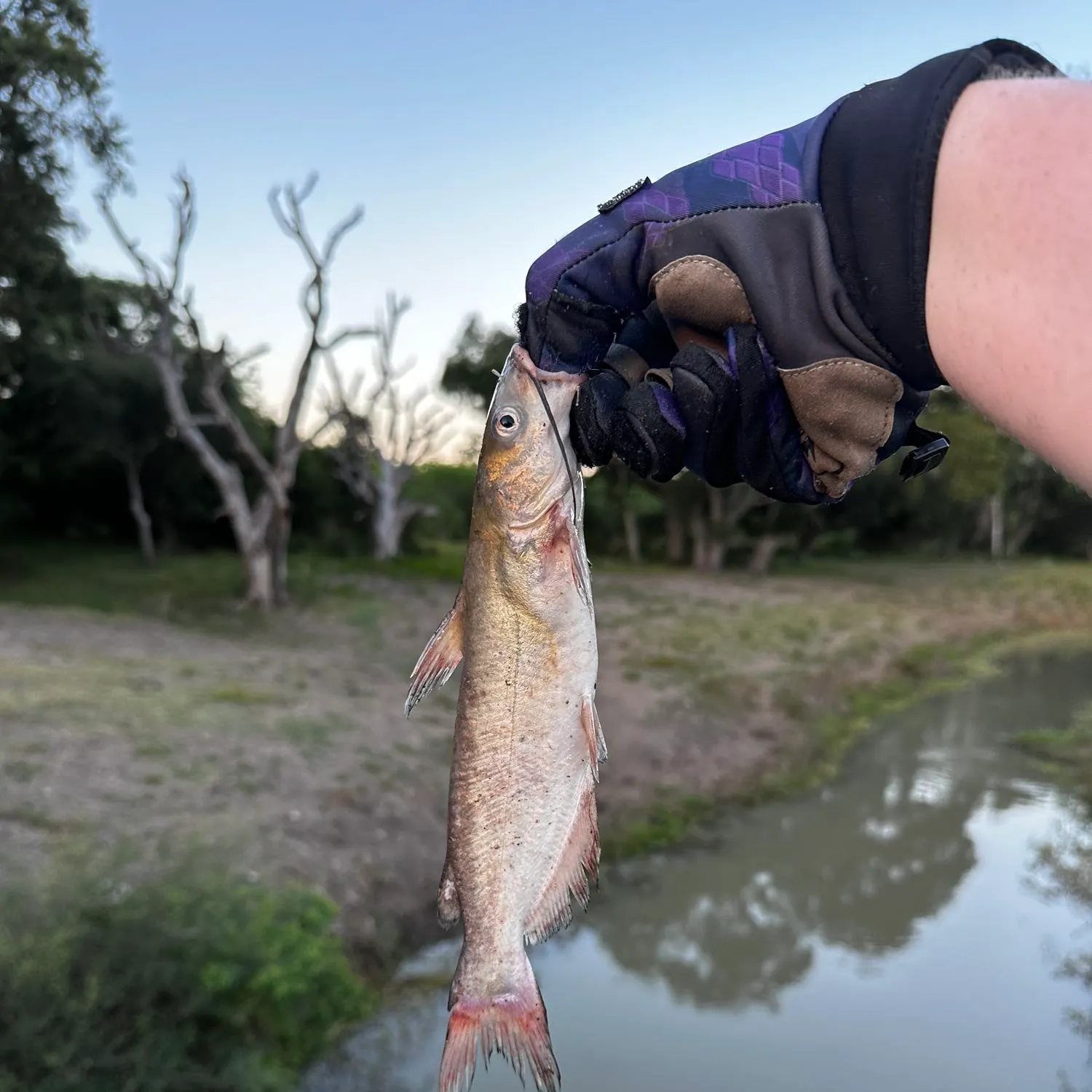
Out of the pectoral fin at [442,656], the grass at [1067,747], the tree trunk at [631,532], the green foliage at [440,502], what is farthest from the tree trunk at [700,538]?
the pectoral fin at [442,656]

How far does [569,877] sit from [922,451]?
144cm

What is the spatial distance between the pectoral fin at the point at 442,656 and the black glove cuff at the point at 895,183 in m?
1.39

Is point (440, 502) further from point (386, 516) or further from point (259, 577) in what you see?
point (259, 577)

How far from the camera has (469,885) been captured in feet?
7.97

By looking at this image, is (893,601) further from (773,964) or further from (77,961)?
(77,961)

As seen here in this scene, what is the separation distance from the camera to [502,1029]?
2.33 metres

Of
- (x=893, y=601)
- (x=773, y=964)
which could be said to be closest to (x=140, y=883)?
(x=773, y=964)

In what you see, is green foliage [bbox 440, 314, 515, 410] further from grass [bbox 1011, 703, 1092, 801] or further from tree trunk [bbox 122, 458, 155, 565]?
grass [bbox 1011, 703, 1092, 801]

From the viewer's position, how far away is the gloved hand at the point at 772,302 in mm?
1427

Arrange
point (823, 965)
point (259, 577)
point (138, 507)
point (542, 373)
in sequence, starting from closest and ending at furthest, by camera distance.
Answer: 1. point (542, 373)
2. point (823, 965)
3. point (259, 577)
4. point (138, 507)

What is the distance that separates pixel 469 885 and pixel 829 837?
816 centimetres

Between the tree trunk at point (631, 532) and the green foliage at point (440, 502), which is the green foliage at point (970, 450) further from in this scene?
the green foliage at point (440, 502)

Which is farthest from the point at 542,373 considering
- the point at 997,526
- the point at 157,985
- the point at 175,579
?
the point at 997,526

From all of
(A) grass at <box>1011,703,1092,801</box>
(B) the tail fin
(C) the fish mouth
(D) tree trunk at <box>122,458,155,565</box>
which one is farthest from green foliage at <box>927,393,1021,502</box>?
(B) the tail fin
